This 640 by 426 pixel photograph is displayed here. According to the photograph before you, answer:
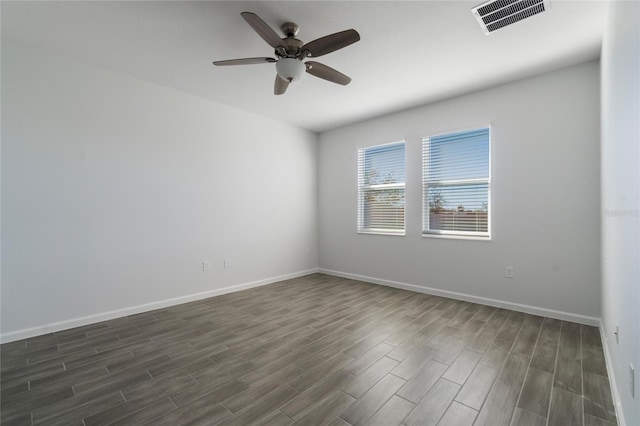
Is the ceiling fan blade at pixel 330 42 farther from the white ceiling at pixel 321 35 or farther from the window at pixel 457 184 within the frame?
the window at pixel 457 184

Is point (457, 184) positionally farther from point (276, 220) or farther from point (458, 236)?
point (276, 220)

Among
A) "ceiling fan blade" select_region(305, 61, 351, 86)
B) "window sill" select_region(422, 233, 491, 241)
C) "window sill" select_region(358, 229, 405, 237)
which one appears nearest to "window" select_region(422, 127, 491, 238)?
"window sill" select_region(422, 233, 491, 241)

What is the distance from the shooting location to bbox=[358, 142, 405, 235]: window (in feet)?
15.0

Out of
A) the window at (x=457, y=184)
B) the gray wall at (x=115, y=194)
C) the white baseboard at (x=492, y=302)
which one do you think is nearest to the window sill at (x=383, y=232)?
the window at (x=457, y=184)

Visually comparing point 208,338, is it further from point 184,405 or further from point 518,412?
point 518,412

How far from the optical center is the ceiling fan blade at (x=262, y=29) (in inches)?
73.2

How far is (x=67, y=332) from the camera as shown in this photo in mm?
2812

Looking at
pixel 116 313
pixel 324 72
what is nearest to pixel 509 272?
pixel 324 72

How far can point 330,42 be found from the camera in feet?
7.02

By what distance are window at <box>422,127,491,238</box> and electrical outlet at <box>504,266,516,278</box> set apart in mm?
458

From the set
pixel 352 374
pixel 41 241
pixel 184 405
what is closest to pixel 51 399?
pixel 184 405

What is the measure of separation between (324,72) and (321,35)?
11.9 inches

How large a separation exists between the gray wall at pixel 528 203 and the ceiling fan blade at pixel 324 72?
2.02m

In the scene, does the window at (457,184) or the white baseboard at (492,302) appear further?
the window at (457,184)
